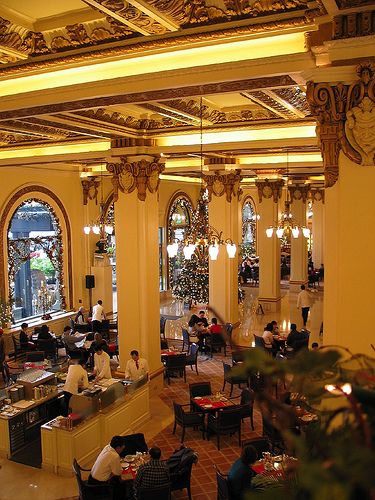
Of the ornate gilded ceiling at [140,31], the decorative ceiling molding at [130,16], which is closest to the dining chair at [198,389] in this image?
the ornate gilded ceiling at [140,31]

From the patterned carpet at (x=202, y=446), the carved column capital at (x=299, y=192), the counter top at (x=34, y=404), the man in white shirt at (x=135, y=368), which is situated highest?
the carved column capital at (x=299, y=192)

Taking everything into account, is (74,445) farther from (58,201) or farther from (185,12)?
(58,201)

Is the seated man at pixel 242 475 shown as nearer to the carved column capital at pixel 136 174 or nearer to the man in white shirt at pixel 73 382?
the man in white shirt at pixel 73 382

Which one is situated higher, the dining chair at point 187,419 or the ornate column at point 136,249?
the ornate column at point 136,249

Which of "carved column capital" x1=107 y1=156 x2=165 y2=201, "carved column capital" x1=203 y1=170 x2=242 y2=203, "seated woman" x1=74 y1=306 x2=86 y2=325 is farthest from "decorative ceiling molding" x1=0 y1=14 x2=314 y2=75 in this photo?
"seated woman" x1=74 y1=306 x2=86 y2=325

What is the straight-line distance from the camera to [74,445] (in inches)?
309

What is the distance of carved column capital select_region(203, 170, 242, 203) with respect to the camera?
580 inches

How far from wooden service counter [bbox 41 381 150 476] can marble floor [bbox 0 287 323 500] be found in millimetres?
254

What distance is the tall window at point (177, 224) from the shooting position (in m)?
23.2

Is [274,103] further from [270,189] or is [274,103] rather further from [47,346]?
[270,189]

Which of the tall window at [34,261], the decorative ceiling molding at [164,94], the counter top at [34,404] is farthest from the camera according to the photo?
the tall window at [34,261]

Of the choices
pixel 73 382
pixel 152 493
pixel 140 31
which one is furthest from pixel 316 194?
pixel 140 31

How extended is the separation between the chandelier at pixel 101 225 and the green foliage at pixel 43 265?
5.42ft

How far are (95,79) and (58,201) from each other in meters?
11.4
